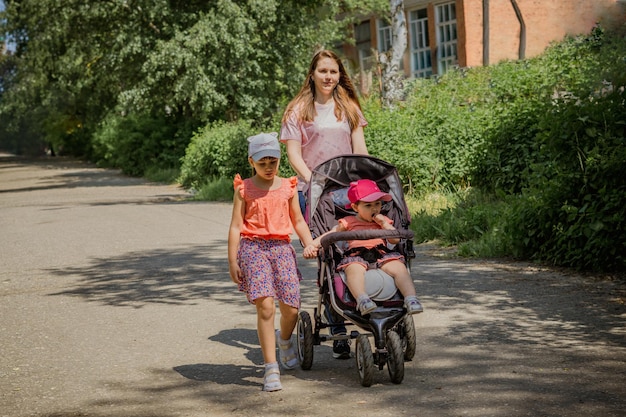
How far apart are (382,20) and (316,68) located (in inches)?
1470

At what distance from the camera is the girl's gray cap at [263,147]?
5.98m

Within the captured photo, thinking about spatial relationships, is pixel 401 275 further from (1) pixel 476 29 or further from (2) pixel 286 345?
(1) pixel 476 29

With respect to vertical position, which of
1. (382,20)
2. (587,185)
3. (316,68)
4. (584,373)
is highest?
(382,20)

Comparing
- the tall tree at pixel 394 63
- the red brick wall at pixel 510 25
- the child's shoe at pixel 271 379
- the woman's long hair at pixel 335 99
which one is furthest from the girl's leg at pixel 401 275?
the red brick wall at pixel 510 25

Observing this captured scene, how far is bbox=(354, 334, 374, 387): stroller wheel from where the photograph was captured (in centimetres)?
573

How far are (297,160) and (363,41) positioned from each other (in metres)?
38.5

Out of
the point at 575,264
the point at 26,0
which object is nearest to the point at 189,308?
the point at 575,264

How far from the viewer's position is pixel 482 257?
11.1 m

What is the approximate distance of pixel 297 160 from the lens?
272 inches

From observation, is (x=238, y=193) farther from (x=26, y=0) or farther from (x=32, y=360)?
(x=26, y=0)

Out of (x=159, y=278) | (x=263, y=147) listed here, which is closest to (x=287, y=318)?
(x=263, y=147)

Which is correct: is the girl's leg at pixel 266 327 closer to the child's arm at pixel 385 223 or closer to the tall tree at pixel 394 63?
the child's arm at pixel 385 223

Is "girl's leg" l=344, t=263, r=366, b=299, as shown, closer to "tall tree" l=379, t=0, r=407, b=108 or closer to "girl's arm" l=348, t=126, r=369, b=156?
"girl's arm" l=348, t=126, r=369, b=156

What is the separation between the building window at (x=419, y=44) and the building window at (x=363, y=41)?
4.22 m
